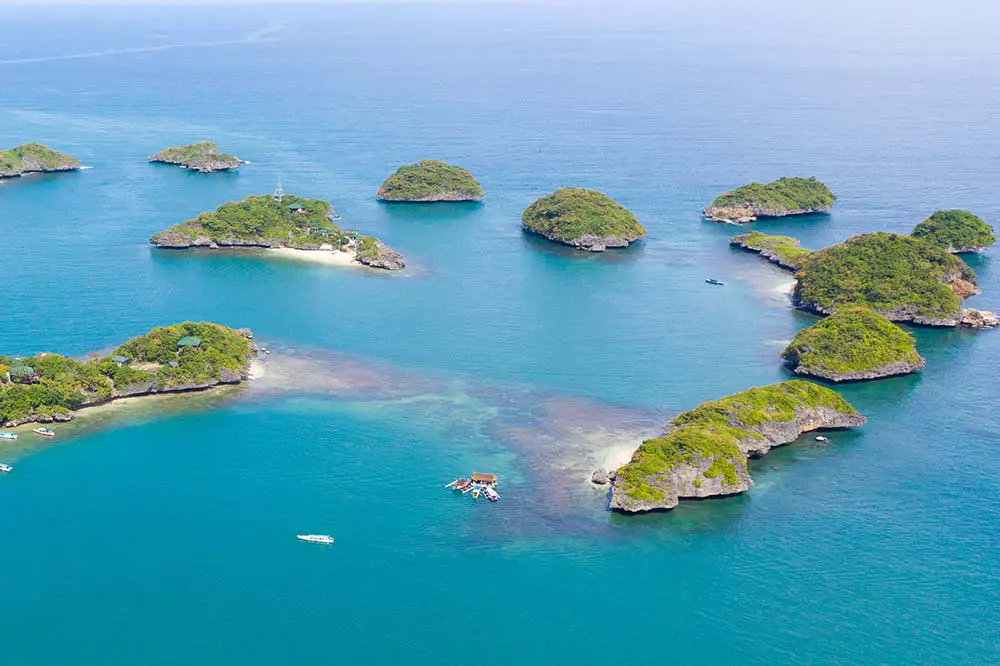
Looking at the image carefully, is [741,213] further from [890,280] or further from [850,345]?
[850,345]

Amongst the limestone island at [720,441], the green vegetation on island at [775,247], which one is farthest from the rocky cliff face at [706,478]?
the green vegetation on island at [775,247]

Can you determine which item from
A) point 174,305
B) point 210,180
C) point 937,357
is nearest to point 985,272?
point 937,357

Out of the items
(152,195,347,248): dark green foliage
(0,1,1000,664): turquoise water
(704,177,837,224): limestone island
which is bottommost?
(0,1,1000,664): turquoise water

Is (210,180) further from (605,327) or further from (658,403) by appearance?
(658,403)

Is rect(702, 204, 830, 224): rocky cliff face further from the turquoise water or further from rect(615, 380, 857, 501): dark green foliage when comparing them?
rect(615, 380, 857, 501): dark green foliage

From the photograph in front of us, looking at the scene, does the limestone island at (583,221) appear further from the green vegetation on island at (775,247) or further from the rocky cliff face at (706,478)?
the rocky cliff face at (706,478)

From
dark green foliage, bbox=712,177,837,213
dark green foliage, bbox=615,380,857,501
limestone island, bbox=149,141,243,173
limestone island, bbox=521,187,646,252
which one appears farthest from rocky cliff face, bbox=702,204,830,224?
limestone island, bbox=149,141,243,173
